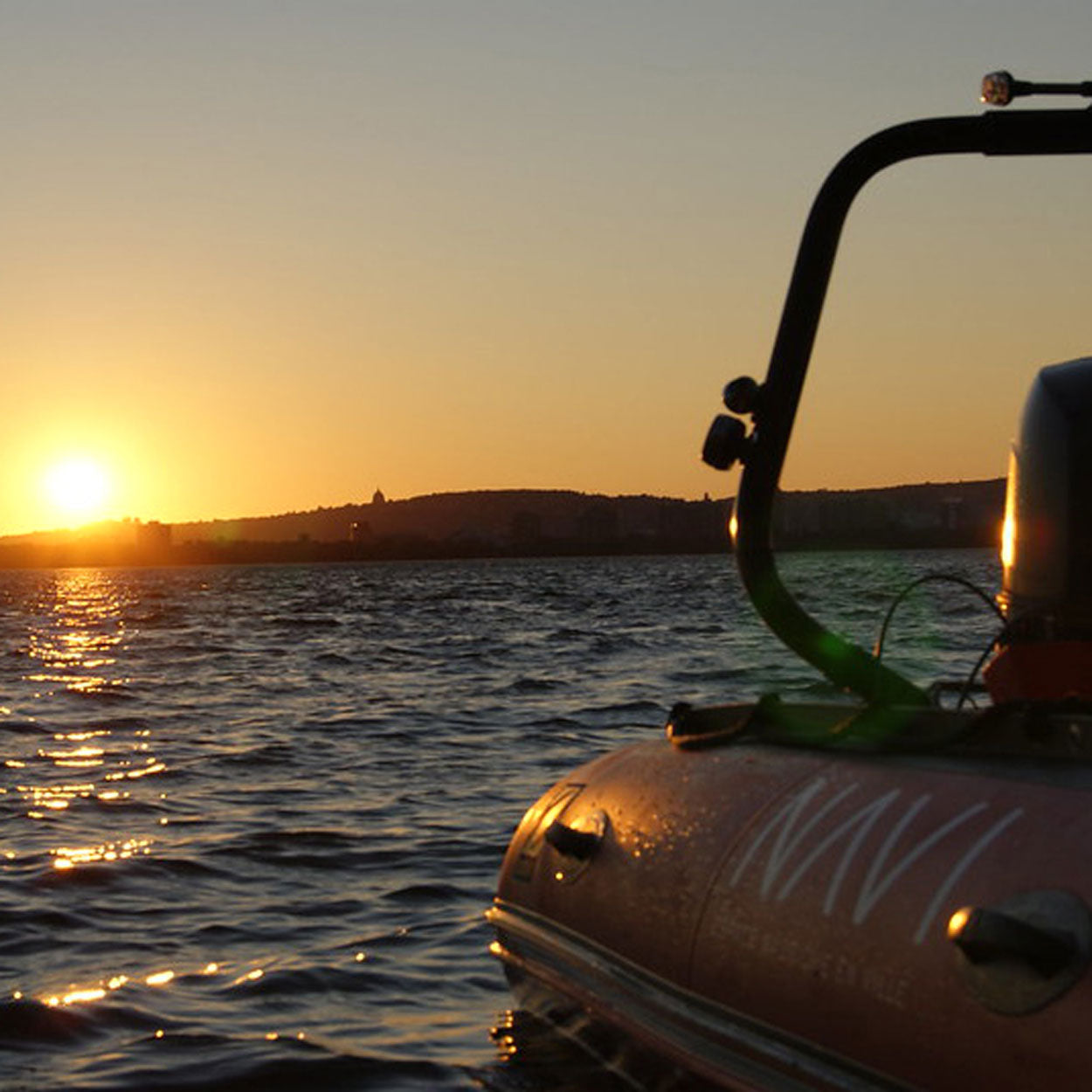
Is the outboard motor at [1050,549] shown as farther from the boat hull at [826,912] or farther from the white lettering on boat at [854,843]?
the white lettering on boat at [854,843]

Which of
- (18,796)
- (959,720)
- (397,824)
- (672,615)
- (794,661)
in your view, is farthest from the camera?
(672,615)

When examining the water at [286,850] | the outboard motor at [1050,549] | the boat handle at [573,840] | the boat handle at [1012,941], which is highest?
the outboard motor at [1050,549]

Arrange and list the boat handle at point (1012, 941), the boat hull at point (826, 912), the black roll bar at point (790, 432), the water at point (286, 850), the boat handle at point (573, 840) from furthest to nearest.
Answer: the water at point (286, 850) → the boat handle at point (573, 840) → the black roll bar at point (790, 432) → the boat hull at point (826, 912) → the boat handle at point (1012, 941)

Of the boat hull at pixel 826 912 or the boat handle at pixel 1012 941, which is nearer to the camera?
the boat handle at pixel 1012 941

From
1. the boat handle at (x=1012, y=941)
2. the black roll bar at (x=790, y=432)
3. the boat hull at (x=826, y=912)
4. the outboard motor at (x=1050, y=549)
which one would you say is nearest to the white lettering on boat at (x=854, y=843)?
the boat hull at (x=826, y=912)

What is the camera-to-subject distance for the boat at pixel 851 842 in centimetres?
425

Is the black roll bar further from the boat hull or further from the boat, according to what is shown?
the boat hull

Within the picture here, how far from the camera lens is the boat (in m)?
4.25

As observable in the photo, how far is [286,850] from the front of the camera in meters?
10.9

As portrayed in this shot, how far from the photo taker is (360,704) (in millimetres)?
21938

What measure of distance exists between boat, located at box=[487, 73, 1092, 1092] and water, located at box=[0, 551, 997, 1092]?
29.4 inches

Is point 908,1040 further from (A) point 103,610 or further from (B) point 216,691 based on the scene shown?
(A) point 103,610

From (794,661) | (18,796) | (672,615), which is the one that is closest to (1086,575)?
(18,796)

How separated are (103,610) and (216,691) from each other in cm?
5567
